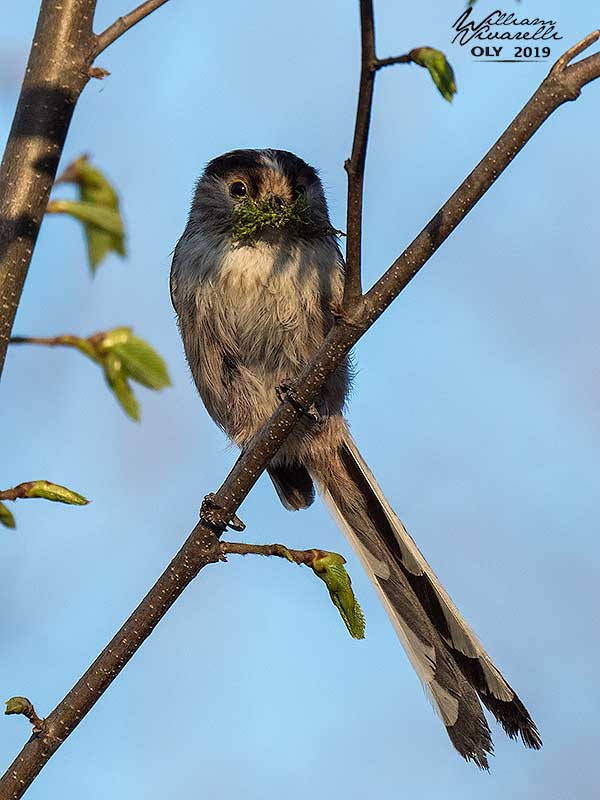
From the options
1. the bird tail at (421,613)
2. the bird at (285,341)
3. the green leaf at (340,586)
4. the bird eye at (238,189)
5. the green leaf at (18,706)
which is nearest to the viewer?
the green leaf at (18,706)

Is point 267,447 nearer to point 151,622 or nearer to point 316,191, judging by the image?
point 151,622

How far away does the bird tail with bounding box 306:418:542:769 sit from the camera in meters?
3.16

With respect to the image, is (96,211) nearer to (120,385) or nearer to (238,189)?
(120,385)

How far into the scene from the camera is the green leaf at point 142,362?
1392 millimetres

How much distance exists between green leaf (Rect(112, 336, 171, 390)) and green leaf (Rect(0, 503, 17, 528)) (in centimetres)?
54

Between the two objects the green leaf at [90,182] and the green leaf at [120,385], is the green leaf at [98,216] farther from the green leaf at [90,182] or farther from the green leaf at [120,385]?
the green leaf at [120,385]

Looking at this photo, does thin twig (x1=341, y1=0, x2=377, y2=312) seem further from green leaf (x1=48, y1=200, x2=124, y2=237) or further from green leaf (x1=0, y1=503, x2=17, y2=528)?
green leaf (x1=0, y1=503, x2=17, y2=528)

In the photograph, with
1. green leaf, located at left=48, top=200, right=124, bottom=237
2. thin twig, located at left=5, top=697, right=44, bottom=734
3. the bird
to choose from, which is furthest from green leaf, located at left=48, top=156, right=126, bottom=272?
the bird

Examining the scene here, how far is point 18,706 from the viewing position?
2.20 meters

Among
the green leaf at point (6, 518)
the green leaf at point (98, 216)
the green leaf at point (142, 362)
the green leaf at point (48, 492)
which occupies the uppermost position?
the green leaf at point (98, 216)

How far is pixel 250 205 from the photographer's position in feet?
13.6

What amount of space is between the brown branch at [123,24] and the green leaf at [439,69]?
461mm

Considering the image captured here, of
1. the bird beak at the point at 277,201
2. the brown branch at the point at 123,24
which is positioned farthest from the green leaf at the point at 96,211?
the bird beak at the point at 277,201

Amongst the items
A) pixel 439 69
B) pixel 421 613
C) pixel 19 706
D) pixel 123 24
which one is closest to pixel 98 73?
pixel 123 24
